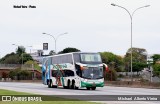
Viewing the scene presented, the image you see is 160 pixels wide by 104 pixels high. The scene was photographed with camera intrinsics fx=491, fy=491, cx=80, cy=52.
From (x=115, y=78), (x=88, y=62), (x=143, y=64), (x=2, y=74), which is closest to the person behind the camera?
(x=88, y=62)

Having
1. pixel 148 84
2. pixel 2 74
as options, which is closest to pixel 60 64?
pixel 148 84

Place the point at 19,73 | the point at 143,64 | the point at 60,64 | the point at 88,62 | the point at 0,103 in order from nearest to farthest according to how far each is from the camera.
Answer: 1. the point at 0,103
2. the point at 88,62
3. the point at 60,64
4. the point at 19,73
5. the point at 143,64

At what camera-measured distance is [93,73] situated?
1780 inches

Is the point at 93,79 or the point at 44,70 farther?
the point at 44,70

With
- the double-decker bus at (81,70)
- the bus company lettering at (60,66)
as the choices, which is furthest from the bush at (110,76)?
the double-decker bus at (81,70)

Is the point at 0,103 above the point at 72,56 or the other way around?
the other way around

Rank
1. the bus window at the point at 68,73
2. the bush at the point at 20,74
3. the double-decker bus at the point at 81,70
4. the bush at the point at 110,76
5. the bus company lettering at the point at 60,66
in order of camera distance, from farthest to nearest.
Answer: the bush at the point at 20,74 → the bush at the point at 110,76 → the bus company lettering at the point at 60,66 → the bus window at the point at 68,73 → the double-decker bus at the point at 81,70

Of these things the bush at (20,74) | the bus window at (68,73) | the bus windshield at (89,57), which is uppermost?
the bus windshield at (89,57)

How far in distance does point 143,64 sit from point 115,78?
358ft

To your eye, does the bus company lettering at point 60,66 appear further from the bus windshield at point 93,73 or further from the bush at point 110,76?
the bush at point 110,76

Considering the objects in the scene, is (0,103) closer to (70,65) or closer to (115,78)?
(70,65)

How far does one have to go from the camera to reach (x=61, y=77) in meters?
50.4

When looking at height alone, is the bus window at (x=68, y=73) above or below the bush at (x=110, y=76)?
above

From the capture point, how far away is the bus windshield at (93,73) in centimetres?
4512
